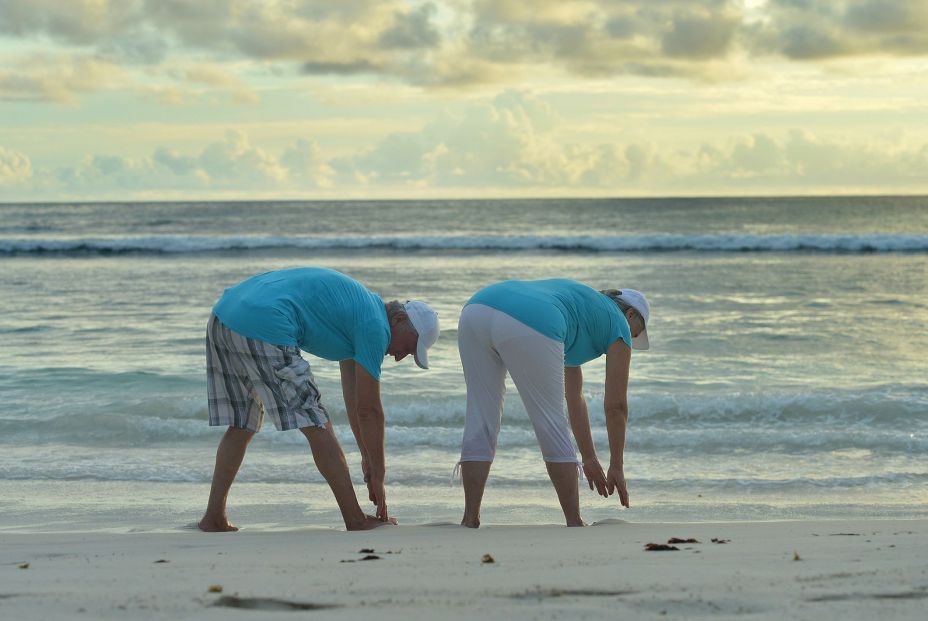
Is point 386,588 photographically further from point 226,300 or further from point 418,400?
point 418,400

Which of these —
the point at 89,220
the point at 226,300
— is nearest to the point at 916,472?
the point at 226,300

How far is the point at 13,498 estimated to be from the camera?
5.86 meters

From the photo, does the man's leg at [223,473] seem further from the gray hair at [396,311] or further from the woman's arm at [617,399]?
the woman's arm at [617,399]

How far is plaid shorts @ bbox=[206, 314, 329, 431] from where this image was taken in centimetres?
442

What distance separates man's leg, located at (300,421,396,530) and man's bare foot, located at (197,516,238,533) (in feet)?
2.06

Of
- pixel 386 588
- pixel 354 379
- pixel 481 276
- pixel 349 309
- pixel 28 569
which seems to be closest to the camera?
pixel 386 588

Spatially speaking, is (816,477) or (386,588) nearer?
(386,588)

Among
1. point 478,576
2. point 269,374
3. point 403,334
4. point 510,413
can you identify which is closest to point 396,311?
point 403,334

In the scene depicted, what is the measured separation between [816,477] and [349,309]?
3474 millimetres

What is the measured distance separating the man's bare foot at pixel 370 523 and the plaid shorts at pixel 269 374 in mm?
516

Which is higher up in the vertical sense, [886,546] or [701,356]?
[886,546]

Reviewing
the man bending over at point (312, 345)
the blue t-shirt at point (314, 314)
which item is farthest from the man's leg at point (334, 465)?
the blue t-shirt at point (314, 314)

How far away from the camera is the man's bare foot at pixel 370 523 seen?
15.4 feet

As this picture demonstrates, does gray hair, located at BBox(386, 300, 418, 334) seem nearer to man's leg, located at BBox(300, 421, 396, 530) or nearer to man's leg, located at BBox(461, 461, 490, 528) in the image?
man's leg, located at BBox(300, 421, 396, 530)
